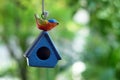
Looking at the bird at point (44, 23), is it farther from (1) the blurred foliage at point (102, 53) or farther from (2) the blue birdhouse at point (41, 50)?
(1) the blurred foliage at point (102, 53)

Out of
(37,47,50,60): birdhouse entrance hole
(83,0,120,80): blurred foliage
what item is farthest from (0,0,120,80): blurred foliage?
(37,47,50,60): birdhouse entrance hole

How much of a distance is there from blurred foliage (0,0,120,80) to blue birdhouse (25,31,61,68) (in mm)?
1401

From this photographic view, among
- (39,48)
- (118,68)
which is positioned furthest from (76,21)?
(39,48)

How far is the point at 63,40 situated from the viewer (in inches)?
124

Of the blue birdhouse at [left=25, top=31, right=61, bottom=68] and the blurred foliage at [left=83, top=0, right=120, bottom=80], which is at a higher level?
the blurred foliage at [left=83, top=0, right=120, bottom=80]

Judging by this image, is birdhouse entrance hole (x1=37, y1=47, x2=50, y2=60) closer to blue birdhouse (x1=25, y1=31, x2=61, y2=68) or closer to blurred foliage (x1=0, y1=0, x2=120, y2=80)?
blue birdhouse (x1=25, y1=31, x2=61, y2=68)

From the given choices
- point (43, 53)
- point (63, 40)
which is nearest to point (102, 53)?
point (63, 40)

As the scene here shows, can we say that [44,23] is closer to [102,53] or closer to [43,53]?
[43,53]

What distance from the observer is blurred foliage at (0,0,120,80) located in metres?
2.89

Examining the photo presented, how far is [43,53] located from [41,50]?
0.02 metres

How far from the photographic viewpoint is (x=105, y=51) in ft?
10.2

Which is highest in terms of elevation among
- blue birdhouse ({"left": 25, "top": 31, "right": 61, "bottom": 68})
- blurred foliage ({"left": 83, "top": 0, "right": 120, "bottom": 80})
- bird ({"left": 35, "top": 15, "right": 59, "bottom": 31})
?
blurred foliage ({"left": 83, "top": 0, "right": 120, "bottom": 80})

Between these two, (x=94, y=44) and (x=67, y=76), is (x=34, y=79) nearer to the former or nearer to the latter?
(x=67, y=76)

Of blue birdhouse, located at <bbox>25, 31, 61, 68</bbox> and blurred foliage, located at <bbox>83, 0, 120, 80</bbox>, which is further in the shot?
blurred foliage, located at <bbox>83, 0, 120, 80</bbox>
